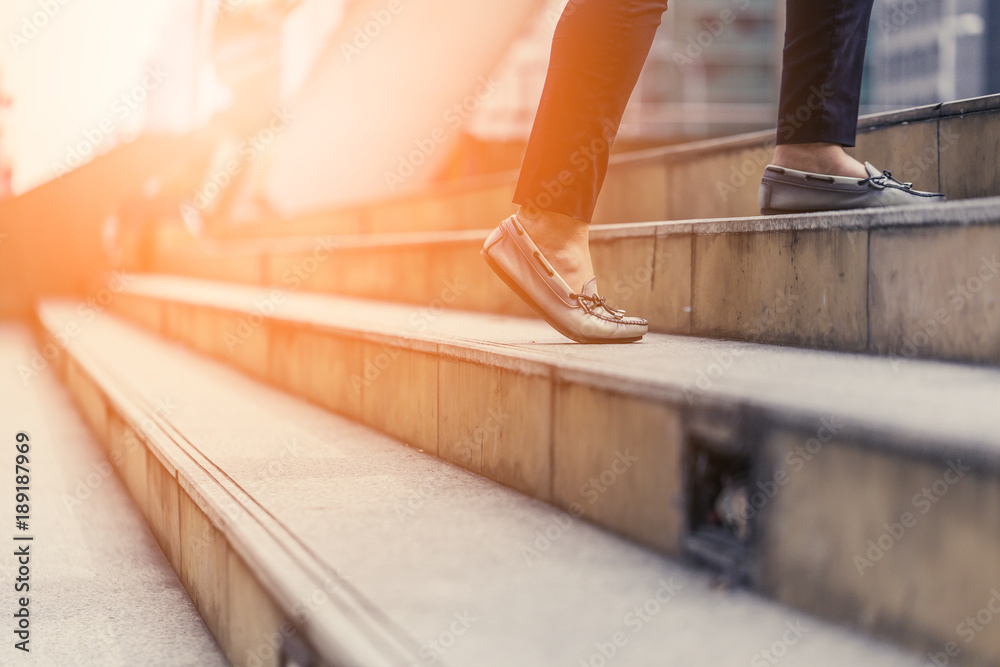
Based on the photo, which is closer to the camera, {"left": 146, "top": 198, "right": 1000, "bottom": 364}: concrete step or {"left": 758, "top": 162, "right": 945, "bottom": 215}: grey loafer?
{"left": 146, "top": 198, "right": 1000, "bottom": 364}: concrete step

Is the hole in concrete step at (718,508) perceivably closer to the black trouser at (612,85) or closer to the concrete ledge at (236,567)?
the concrete ledge at (236,567)

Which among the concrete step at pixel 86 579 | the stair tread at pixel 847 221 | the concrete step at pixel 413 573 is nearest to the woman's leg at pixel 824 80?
the stair tread at pixel 847 221

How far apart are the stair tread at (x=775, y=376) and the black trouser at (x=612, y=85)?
301 millimetres

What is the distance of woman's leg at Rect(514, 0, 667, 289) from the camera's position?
135 cm

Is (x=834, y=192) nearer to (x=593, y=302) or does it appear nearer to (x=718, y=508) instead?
(x=593, y=302)

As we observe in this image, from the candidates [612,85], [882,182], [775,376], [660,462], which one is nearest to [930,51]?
[882,182]

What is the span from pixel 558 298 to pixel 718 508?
1.96ft

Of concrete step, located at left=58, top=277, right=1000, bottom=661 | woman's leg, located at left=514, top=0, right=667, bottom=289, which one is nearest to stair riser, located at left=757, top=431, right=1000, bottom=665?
concrete step, located at left=58, top=277, right=1000, bottom=661

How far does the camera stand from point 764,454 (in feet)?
2.74

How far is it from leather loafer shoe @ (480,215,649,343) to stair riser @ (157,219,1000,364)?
21cm

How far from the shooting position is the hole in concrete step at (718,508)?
881mm

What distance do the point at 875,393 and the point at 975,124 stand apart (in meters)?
1.01

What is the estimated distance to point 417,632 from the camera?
31.1 inches

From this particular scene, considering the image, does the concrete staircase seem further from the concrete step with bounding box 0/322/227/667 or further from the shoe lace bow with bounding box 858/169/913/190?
the shoe lace bow with bounding box 858/169/913/190
